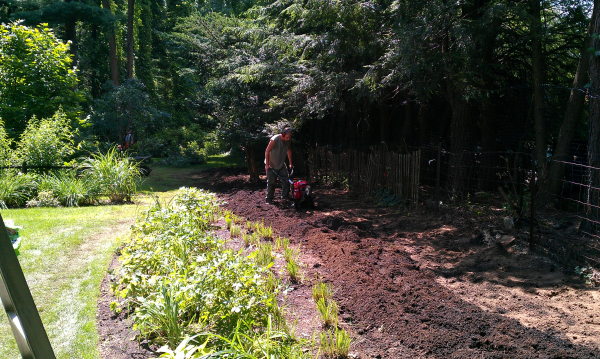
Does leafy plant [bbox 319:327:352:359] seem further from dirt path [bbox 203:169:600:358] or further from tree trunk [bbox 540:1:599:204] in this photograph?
tree trunk [bbox 540:1:599:204]

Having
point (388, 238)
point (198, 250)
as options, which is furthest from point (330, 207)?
point (198, 250)

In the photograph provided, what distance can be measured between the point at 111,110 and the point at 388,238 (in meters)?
17.3

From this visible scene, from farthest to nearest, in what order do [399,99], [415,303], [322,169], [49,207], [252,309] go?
[322,169] → [399,99] → [49,207] → [415,303] → [252,309]

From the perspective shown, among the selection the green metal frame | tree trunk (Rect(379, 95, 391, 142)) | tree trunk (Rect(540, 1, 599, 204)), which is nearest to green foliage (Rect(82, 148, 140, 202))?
tree trunk (Rect(379, 95, 391, 142))

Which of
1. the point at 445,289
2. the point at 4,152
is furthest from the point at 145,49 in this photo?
the point at 445,289

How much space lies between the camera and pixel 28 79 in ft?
41.1

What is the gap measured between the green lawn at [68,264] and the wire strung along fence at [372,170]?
5.73m

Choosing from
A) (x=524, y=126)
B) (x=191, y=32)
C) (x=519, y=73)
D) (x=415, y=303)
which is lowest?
(x=415, y=303)

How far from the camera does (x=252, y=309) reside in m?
3.52

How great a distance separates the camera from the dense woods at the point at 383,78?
7.92 metres

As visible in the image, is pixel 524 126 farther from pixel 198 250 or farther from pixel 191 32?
pixel 191 32

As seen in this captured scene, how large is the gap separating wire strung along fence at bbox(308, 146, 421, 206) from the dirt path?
123 centimetres

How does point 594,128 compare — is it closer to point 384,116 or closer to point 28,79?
point 384,116

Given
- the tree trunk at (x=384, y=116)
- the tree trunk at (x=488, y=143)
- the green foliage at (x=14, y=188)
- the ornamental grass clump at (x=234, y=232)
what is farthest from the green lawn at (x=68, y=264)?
the tree trunk at (x=488, y=143)
